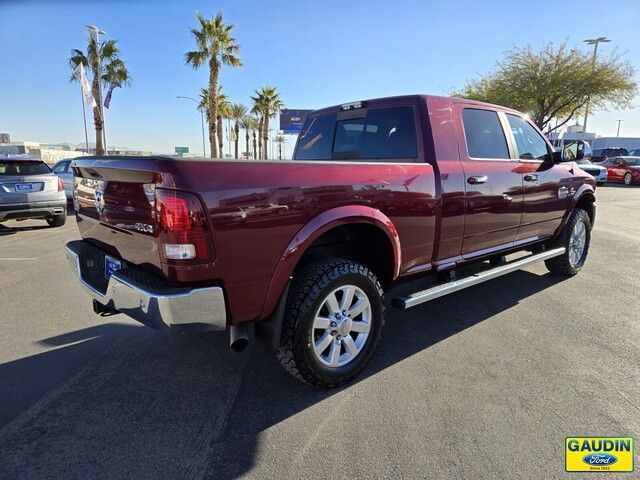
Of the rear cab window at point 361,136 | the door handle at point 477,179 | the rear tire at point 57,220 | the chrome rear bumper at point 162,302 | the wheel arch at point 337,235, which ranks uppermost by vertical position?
the rear cab window at point 361,136

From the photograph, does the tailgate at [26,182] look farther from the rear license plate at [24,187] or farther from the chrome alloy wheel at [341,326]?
the chrome alloy wheel at [341,326]

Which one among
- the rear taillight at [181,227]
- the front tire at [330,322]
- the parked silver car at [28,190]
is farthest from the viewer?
the parked silver car at [28,190]

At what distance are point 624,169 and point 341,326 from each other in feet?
84.9

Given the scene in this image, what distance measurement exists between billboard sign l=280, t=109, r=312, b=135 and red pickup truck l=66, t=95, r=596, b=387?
4997cm

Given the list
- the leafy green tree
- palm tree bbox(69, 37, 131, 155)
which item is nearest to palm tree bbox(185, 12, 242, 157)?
palm tree bbox(69, 37, 131, 155)

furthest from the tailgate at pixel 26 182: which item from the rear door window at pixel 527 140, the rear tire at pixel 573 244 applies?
the rear tire at pixel 573 244

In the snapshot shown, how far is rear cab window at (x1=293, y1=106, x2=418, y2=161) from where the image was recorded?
138 inches

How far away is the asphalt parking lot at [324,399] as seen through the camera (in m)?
2.18

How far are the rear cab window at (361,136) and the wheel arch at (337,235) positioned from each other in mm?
793

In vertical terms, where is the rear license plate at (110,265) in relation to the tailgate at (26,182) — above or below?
below

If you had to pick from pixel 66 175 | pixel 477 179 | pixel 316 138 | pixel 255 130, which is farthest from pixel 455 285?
pixel 255 130

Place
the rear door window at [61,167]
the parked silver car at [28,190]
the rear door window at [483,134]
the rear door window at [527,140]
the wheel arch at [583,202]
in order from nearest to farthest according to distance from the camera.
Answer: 1. the rear door window at [483,134]
2. the rear door window at [527,140]
3. the wheel arch at [583,202]
4. the parked silver car at [28,190]
5. the rear door window at [61,167]

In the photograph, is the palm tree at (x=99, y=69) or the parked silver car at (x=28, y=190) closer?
the parked silver car at (x=28, y=190)

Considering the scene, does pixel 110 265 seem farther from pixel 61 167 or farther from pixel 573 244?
pixel 61 167
